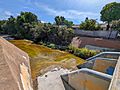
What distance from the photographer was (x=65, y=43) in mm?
47406

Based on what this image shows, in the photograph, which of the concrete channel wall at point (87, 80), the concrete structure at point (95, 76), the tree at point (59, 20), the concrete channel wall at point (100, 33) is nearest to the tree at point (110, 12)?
the concrete channel wall at point (100, 33)

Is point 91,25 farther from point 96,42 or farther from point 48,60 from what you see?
point 48,60

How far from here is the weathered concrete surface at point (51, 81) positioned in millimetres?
20578

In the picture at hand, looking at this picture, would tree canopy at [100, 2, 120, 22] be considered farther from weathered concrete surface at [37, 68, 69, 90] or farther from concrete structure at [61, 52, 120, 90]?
weathered concrete surface at [37, 68, 69, 90]

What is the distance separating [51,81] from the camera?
22203mm

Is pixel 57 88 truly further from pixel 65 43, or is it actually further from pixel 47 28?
pixel 47 28

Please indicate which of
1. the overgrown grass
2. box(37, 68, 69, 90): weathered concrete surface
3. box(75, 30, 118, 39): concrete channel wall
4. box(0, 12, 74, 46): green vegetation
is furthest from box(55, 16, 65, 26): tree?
box(37, 68, 69, 90): weathered concrete surface

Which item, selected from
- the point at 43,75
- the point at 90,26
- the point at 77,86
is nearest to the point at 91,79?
the point at 77,86

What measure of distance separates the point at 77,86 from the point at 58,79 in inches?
157

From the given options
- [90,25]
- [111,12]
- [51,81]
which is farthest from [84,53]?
[111,12]

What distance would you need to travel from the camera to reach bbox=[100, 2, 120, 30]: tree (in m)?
59.6

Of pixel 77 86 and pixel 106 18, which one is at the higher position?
pixel 106 18

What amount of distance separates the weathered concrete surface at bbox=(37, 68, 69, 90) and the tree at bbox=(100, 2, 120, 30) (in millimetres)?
37975

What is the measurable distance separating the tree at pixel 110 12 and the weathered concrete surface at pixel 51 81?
38.0 meters
